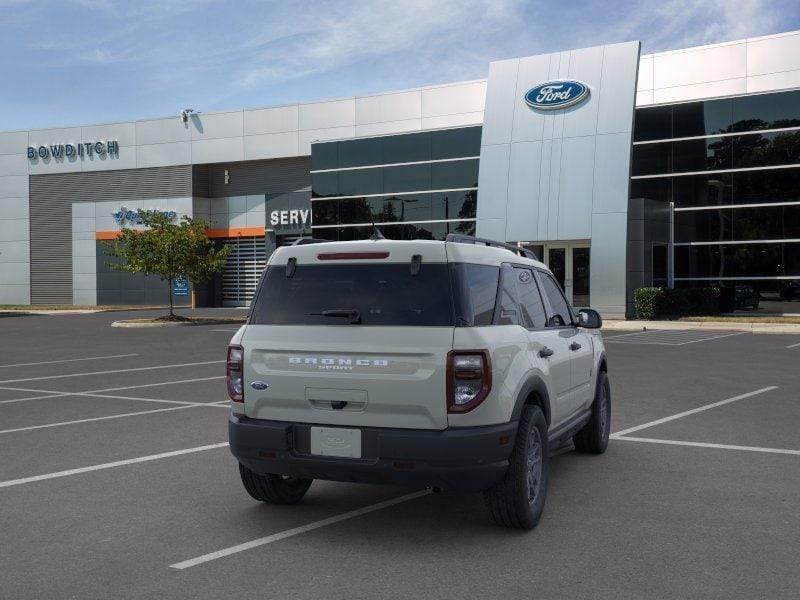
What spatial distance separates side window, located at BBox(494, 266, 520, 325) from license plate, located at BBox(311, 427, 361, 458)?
1.13 metres

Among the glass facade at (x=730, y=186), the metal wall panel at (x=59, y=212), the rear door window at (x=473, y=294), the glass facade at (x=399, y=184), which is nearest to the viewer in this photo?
the rear door window at (x=473, y=294)

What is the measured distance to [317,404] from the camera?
5.03m

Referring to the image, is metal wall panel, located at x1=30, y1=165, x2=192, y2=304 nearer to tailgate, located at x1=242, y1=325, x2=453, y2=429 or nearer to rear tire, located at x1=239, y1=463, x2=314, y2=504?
rear tire, located at x1=239, y1=463, x2=314, y2=504

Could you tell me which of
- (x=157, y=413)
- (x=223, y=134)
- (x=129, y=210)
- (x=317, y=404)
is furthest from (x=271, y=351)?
(x=129, y=210)

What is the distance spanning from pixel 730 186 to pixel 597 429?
79.9ft

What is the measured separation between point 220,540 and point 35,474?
2547mm

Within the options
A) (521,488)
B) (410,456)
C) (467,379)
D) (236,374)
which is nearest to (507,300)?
(467,379)

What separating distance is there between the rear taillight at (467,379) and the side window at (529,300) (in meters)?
0.93

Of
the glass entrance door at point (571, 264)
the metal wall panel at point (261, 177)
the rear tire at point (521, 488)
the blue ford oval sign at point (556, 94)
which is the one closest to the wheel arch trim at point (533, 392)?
the rear tire at point (521, 488)

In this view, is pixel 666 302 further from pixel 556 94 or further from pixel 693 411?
pixel 693 411

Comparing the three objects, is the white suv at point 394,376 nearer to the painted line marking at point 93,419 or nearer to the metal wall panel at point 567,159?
the painted line marking at point 93,419

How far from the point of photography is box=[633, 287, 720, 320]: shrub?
27.2 meters

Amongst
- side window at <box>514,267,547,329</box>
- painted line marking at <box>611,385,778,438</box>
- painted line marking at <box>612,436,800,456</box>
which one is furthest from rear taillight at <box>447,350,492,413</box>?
painted line marking at <box>611,385,778,438</box>

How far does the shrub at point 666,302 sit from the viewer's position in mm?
27203
